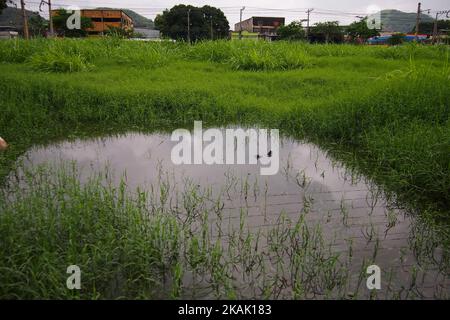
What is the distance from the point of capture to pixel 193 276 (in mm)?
3010

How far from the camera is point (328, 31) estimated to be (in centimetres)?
3897

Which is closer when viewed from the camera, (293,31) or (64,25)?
(293,31)

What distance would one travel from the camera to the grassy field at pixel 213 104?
3473 millimetres

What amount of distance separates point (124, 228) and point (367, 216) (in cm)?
255

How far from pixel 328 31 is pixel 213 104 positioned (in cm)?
3461

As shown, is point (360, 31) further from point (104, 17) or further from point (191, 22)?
point (104, 17)

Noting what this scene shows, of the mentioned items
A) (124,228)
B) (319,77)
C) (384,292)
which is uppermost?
(319,77)

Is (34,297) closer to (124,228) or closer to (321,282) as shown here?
(124,228)

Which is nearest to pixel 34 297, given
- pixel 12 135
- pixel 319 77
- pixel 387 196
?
pixel 387 196

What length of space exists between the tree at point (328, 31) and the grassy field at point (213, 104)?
85.3ft
